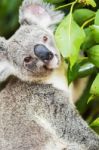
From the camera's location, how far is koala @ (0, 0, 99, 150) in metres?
3.62

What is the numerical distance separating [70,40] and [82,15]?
1.23ft

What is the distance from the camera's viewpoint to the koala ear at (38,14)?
346 centimetres

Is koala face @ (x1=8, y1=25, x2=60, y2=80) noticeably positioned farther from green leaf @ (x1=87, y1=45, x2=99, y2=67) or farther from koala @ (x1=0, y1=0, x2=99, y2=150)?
green leaf @ (x1=87, y1=45, x2=99, y2=67)

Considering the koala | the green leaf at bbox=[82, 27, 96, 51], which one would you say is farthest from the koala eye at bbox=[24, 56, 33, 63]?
the green leaf at bbox=[82, 27, 96, 51]

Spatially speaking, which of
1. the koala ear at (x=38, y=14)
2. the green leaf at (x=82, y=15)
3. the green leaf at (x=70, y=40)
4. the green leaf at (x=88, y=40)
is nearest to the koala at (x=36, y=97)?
the koala ear at (x=38, y=14)

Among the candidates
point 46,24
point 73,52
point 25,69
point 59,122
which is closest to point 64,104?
point 59,122

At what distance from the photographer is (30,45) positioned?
3686 mm

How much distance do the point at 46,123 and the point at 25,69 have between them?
0.46 meters

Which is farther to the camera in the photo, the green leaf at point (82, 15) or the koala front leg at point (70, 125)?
the koala front leg at point (70, 125)

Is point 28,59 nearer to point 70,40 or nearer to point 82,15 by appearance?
point 82,15

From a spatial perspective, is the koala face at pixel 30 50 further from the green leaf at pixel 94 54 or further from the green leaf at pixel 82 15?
the green leaf at pixel 94 54

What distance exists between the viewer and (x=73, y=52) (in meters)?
2.21

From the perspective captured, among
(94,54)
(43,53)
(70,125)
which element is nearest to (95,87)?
(94,54)

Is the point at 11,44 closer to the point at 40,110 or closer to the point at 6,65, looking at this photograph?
the point at 6,65
